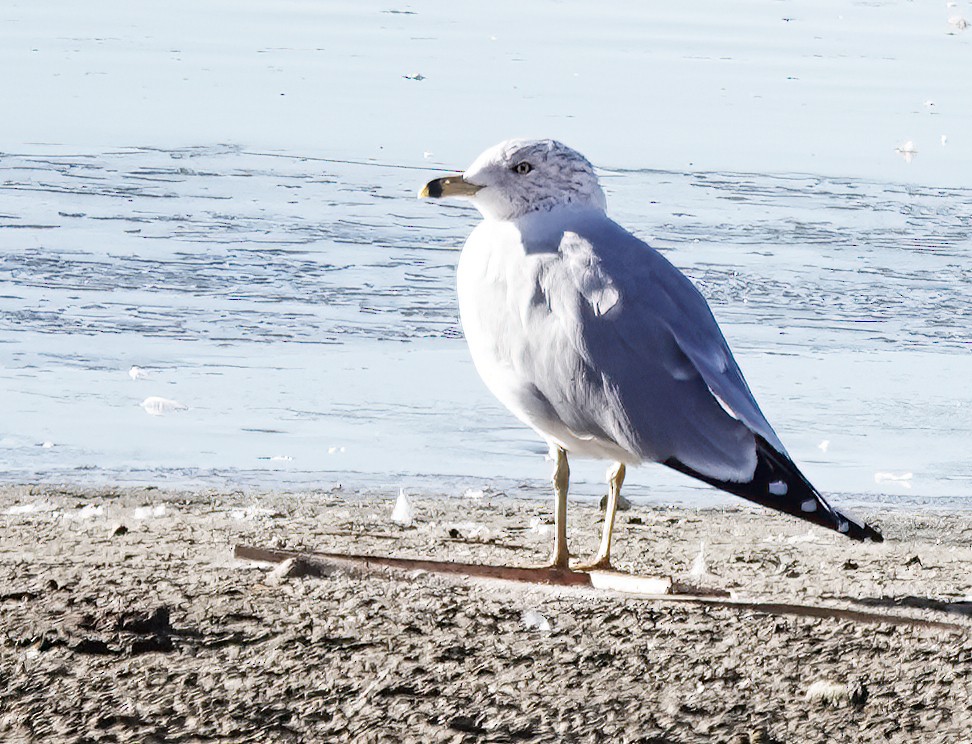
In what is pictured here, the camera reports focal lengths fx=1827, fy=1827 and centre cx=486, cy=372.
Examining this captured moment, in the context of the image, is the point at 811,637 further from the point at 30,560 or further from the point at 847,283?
the point at 847,283

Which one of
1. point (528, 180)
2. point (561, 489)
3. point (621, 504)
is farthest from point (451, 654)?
point (621, 504)

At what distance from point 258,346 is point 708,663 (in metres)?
3.88

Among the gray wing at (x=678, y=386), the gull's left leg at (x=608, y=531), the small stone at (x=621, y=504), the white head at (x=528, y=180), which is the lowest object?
the small stone at (x=621, y=504)

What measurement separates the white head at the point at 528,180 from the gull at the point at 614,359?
0.14 ft

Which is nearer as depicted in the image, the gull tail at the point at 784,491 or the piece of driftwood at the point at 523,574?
the gull tail at the point at 784,491

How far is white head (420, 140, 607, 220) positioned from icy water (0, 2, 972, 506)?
5.00 ft

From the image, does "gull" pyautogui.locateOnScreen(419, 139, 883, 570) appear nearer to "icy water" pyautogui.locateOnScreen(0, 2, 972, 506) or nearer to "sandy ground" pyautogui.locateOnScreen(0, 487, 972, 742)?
"sandy ground" pyautogui.locateOnScreen(0, 487, 972, 742)

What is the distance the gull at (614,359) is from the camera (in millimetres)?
3674

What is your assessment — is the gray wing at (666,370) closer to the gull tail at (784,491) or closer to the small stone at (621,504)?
the gull tail at (784,491)

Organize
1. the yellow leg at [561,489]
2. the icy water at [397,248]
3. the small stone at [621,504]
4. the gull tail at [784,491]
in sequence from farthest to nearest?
the icy water at [397,248] → the small stone at [621,504] → the yellow leg at [561,489] → the gull tail at [784,491]

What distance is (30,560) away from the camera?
409 cm

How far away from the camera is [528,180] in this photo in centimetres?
416

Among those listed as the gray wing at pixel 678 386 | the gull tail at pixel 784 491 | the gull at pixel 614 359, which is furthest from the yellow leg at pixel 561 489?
the gull tail at pixel 784 491

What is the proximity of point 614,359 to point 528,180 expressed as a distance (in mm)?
599
